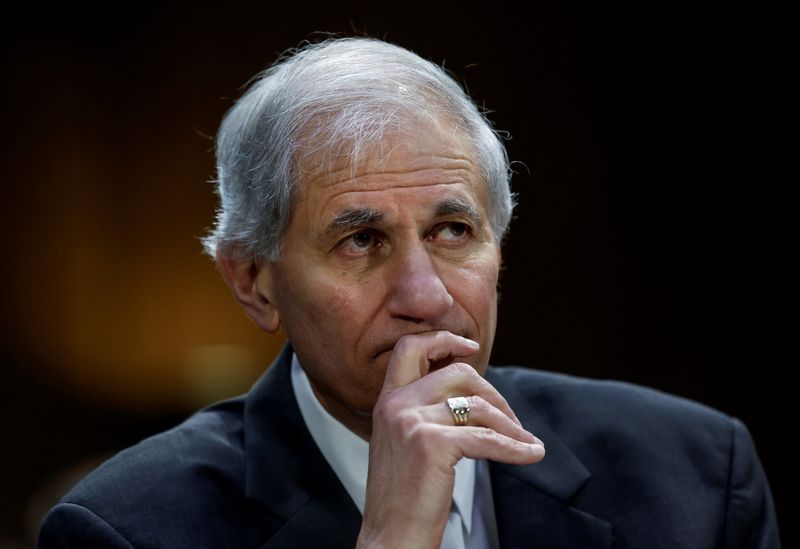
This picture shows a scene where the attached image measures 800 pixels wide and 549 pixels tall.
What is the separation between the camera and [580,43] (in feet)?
15.9

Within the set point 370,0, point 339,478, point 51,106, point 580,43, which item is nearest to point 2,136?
point 51,106

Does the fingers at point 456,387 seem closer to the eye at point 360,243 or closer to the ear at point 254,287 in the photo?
the eye at point 360,243

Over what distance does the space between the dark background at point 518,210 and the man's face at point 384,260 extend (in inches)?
106

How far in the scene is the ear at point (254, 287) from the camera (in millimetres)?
2281

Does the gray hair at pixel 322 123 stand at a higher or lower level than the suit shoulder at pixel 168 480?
higher

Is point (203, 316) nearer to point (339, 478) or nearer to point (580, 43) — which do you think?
point (580, 43)

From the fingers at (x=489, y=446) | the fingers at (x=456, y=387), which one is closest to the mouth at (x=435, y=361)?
the fingers at (x=456, y=387)

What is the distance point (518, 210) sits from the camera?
4.89 meters

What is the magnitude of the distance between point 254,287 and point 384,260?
412 mm

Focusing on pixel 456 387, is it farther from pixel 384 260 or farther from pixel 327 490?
pixel 327 490

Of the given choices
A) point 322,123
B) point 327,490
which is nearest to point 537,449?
point 327,490

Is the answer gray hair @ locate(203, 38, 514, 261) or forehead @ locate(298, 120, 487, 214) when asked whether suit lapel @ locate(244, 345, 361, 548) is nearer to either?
gray hair @ locate(203, 38, 514, 261)

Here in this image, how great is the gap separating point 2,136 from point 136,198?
2.10 feet

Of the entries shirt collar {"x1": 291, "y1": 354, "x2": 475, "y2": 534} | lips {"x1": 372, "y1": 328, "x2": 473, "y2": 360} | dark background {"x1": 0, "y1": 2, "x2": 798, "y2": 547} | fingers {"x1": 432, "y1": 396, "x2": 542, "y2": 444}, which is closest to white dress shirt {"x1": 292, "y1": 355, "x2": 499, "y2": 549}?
shirt collar {"x1": 291, "y1": 354, "x2": 475, "y2": 534}
